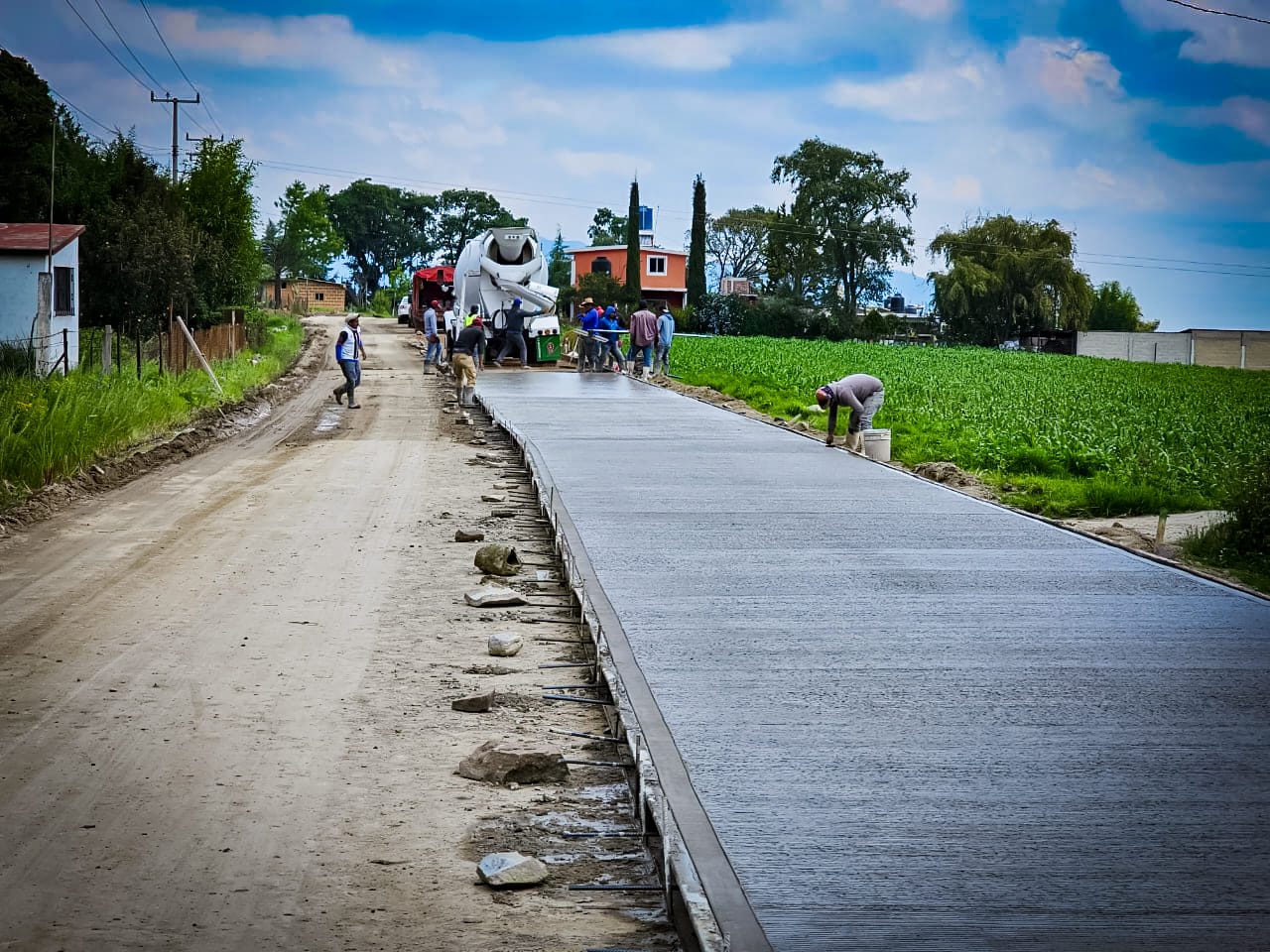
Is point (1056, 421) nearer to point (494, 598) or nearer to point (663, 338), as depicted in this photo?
point (663, 338)

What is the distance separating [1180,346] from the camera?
80.3 m

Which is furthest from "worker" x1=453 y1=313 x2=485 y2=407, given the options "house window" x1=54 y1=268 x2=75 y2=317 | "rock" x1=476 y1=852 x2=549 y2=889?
"rock" x1=476 y1=852 x2=549 y2=889

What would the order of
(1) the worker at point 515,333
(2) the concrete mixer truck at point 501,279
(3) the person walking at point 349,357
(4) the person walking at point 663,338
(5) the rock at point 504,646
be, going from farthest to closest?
(1) the worker at point 515,333, (2) the concrete mixer truck at point 501,279, (4) the person walking at point 663,338, (3) the person walking at point 349,357, (5) the rock at point 504,646

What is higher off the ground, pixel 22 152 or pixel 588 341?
pixel 22 152

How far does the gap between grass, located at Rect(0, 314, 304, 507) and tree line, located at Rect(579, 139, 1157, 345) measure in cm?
6167

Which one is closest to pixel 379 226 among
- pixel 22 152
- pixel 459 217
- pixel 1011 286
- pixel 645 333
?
pixel 459 217

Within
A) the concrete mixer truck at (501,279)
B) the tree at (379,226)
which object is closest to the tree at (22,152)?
the concrete mixer truck at (501,279)

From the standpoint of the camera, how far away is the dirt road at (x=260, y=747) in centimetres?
489

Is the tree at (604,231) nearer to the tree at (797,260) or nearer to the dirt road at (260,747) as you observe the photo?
the tree at (797,260)

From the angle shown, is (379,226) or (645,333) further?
(379,226)

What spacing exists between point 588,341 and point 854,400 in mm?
20744

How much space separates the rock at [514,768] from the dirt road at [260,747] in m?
0.11

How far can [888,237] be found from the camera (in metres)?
94.1

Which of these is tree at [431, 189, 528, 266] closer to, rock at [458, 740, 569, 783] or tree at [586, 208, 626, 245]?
tree at [586, 208, 626, 245]
